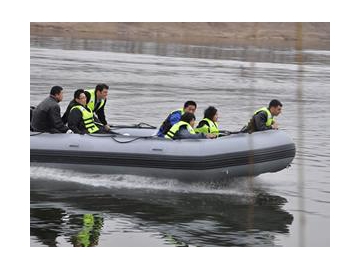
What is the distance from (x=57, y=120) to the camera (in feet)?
42.0

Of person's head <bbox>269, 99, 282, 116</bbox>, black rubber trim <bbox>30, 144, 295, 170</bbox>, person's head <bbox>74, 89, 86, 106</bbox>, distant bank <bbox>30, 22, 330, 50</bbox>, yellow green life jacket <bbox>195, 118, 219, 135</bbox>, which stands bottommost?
black rubber trim <bbox>30, 144, 295, 170</bbox>

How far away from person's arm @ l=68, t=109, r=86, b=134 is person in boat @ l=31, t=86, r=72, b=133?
0.38 ft

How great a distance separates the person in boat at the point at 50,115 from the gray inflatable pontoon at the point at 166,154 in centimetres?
18

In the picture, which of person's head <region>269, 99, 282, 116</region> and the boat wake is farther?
person's head <region>269, 99, 282, 116</region>

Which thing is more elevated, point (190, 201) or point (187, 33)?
point (187, 33)

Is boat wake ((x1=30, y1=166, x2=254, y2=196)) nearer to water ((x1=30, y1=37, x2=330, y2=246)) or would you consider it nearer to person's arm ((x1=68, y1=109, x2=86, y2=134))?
water ((x1=30, y1=37, x2=330, y2=246))

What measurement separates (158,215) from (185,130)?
1.90 metres

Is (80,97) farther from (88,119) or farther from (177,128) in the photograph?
(177,128)

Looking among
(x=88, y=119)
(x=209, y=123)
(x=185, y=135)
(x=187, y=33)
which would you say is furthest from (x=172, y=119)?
(x=187, y=33)

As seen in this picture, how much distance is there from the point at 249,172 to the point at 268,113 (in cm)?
105

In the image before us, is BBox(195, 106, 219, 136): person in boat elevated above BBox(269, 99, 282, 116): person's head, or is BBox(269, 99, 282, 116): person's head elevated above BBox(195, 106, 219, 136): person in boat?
BBox(269, 99, 282, 116): person's head

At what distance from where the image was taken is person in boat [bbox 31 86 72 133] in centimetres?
1273

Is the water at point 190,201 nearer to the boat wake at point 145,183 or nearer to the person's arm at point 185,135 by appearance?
the boat wake at point 145,183

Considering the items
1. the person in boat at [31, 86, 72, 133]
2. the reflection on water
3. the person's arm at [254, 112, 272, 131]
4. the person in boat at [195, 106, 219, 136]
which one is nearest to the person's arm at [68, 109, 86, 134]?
the person in boat at [31, 86, 72, 133]
